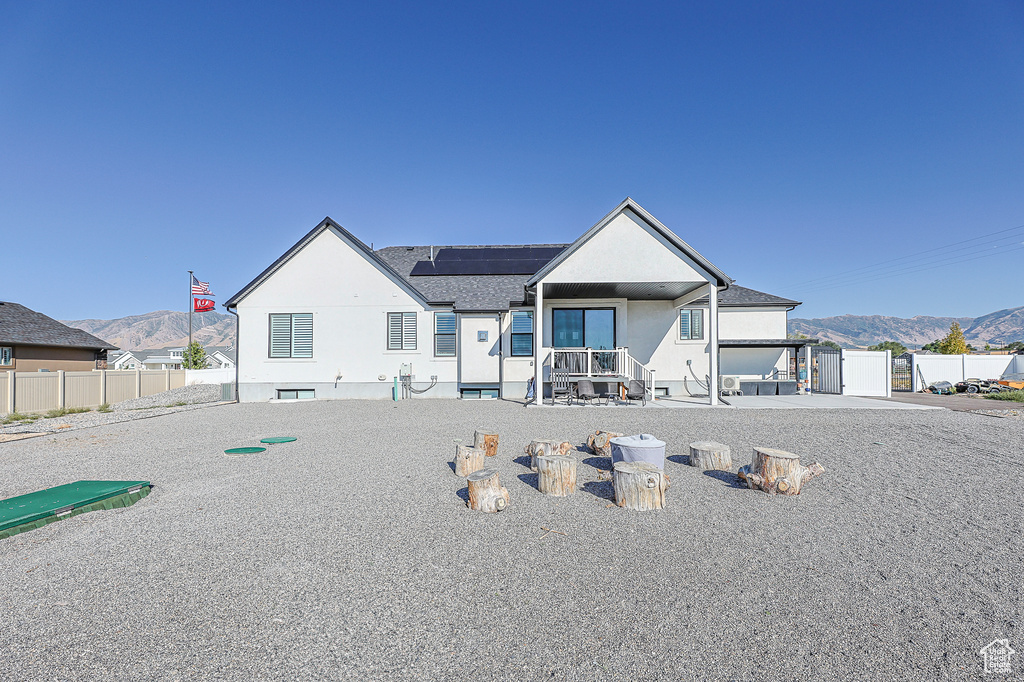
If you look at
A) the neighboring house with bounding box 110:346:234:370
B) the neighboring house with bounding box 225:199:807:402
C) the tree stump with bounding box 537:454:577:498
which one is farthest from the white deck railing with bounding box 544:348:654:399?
the neighboring house with bounding box 110:346:234:370

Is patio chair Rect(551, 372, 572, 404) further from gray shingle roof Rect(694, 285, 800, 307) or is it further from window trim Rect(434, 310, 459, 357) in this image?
gray shingle roof Rect(694, 285, 800, 307)

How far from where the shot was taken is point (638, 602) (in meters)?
3.18

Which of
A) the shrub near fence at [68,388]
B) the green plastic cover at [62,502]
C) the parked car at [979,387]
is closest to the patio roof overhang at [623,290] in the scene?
the green plastic cover at [62,502]

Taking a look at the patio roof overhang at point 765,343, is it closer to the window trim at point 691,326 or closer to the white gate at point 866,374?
the window trim at point 691,326

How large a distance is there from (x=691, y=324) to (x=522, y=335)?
6385 mm

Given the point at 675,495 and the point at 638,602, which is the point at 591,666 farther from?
the point at 675,495

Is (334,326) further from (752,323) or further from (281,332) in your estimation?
(752,323)

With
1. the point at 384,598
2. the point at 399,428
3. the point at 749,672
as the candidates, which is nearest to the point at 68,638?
the point at 384,598

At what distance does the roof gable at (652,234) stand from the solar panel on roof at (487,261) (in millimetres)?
6450

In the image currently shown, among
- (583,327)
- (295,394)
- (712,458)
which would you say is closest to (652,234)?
(583,327)

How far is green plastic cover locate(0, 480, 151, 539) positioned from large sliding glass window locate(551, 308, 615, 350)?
13074 mm

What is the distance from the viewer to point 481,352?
17.0 m

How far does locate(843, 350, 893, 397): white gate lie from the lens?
55.8 ft

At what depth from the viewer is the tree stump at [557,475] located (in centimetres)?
549
